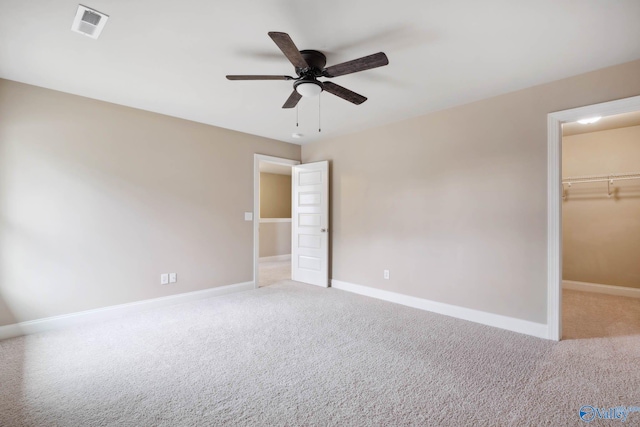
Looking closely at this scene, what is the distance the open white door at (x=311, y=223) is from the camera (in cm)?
491

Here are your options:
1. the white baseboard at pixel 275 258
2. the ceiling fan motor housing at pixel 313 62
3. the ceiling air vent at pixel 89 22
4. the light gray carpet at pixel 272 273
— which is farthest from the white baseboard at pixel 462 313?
the ceiling air vent at pixel 89 22

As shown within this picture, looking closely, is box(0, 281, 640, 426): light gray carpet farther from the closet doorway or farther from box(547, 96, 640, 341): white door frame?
the closet doorway

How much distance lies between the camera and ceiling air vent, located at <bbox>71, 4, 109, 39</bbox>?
1883mm

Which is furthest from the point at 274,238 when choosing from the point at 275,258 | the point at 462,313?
the point at 462,313

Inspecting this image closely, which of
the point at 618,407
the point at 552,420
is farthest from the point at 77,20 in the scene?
the point at 618,407

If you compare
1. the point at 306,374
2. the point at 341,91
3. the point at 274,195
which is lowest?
the point at 306,374

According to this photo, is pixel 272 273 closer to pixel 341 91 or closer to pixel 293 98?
pixel 293 98

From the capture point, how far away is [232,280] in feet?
14.8

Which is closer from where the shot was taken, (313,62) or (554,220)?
(313,62)

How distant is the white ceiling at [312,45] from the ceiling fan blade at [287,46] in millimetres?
265

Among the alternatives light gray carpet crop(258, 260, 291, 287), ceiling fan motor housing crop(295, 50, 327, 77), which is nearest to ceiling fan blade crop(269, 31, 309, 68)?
ceiling fan motor housing crop(295, 50, 327, 77)

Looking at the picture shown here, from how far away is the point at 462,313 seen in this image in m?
3.43

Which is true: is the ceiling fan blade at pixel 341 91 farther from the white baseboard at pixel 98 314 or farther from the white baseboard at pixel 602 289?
the white baseboard at pixel 602 289

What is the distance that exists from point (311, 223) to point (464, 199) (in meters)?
2.54
